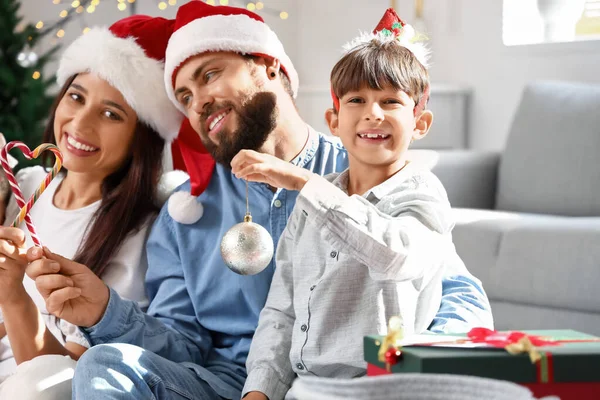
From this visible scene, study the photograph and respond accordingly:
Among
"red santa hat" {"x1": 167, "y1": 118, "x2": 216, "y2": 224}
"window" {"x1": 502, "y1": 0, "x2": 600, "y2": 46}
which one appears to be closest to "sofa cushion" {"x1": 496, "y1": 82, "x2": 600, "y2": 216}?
A: "window" {"x1": 502, "y1": 0, "x2": 600, "y2": 46}

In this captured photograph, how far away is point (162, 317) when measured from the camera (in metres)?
1.75

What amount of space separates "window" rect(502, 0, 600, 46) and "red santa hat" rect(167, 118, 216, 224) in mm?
2351

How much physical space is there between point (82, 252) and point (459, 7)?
2886mm

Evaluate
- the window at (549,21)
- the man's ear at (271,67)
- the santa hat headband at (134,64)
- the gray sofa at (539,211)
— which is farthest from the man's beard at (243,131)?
the window at (549,21)

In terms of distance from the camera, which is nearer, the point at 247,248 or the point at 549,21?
the point at 247,248

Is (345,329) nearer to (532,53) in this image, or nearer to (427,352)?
(427,352)

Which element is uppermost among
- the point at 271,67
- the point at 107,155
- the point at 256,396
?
the point at 271,67

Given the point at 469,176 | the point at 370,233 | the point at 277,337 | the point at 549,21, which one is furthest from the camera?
the point at 549,21

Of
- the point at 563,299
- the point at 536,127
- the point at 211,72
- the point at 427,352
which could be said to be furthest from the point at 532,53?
the point at 427,352

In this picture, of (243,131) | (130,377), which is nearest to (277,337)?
(130,377)

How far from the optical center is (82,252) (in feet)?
6.02

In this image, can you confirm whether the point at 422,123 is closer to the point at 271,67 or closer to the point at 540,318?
the point at 271,67

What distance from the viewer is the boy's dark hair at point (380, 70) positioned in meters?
1.39

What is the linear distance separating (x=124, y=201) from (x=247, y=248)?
538mm
